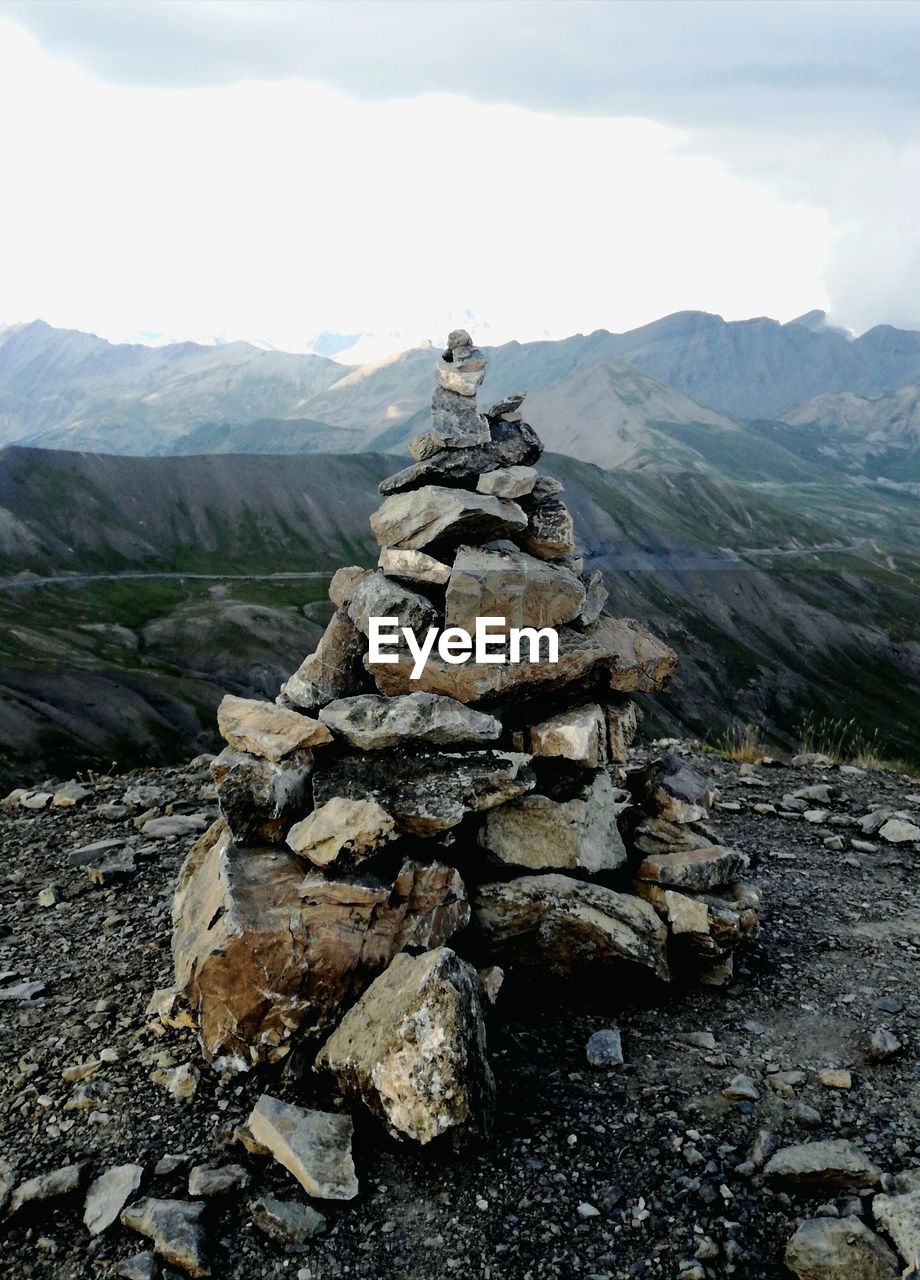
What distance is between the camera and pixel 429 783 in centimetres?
1404

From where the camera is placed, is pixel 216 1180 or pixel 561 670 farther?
pixel 561 670

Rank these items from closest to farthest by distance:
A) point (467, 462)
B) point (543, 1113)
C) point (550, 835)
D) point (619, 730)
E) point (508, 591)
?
1. point (543, 1113)
2. point (550, 835)
3. point (508, 591)
4. point (619, 730)
5. point (467, 462)

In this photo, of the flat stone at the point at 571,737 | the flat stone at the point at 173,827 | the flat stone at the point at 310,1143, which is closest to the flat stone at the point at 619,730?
the flat stone at the point at 571,737

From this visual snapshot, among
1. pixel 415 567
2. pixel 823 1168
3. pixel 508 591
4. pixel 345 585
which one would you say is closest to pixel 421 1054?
pixel 823 1168

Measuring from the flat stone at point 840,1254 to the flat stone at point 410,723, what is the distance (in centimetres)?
798

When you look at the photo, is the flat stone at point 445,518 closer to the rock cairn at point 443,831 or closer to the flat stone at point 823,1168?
the rock cairn at point 443,831

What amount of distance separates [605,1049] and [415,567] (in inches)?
346

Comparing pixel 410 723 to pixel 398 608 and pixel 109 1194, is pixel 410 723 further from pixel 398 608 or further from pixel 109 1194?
pixel 109 1194

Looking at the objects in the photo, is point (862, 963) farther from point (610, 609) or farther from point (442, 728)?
point (610, 609)

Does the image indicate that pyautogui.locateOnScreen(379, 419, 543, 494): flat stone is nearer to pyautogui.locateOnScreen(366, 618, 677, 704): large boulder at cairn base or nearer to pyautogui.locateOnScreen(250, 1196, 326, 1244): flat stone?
pyautogui.locateOnScreen(366, 618, 677, 704): large boulder at cairn base

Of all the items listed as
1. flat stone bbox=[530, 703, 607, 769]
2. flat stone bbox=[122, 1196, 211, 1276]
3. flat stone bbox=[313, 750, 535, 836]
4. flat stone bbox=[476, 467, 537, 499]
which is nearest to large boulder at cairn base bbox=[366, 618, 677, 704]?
flat stone bbox=[530, 703, 607, 769]

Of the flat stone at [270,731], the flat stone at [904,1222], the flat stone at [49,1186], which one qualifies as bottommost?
the flat stone at [49,1186]

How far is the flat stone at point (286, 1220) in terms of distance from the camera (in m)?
9.37

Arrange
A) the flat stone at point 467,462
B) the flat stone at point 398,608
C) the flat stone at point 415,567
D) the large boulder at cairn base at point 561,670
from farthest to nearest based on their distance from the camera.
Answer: the flat stone at point 467,462 → the flat stone at point 415,567 → the flat stone at point 398,608 → the large boulder at cairn base at point 561,670
